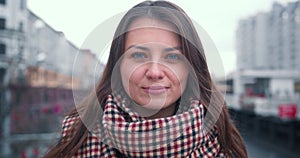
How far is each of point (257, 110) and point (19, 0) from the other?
8125 mm

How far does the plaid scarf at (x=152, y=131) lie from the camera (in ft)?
1.46

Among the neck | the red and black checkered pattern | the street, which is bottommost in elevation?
the street

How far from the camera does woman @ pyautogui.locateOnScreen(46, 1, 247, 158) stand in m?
0.42

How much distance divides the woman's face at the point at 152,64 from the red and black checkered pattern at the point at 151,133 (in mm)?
31

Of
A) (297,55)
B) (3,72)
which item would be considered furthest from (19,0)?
(297,55)

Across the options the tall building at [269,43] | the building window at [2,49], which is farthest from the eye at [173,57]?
the tall building at [269,43]

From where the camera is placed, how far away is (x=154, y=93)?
427mm

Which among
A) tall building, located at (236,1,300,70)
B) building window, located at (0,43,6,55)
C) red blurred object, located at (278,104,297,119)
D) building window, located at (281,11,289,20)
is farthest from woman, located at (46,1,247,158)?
tall building, located at (236,1,300,70)

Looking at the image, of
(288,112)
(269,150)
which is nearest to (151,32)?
(269,150)

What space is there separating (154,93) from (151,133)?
0.05 m

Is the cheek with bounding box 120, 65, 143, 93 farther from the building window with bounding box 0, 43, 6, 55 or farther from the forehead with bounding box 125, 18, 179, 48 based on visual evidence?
the building window with bounding box 0, 43, 6, 55

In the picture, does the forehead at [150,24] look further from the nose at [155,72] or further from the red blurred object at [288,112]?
the red blurred object at [288,112]

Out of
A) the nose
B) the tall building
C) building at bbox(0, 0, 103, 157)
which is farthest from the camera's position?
the tall building

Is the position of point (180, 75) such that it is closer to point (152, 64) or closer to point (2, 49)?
point (152, 64)
